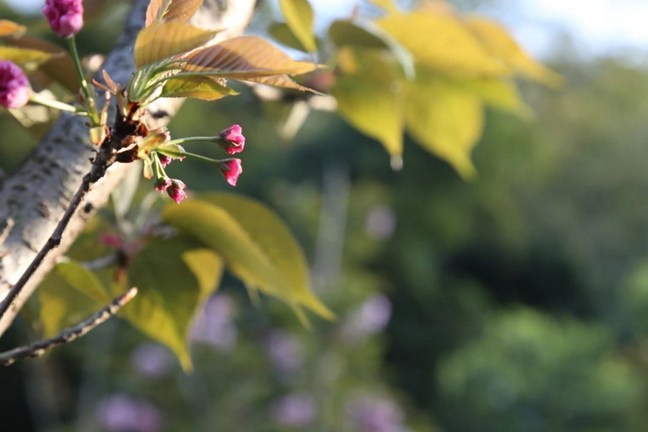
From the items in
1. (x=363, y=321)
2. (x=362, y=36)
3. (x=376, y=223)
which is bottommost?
(x=362, y=36)

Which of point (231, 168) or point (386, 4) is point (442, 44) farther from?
point (231, 168)

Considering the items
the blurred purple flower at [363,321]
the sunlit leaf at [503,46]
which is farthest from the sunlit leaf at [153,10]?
the blurred purple flower at [363,321]

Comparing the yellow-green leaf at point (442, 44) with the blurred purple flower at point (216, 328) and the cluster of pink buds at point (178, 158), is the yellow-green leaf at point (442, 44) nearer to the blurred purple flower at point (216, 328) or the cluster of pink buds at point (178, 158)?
the cluster of pink buds at point (178, 158)

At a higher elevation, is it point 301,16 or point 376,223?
point 376,223

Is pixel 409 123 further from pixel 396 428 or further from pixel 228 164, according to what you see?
pixel 396 428

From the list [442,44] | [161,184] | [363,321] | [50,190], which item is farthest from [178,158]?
[363,321]

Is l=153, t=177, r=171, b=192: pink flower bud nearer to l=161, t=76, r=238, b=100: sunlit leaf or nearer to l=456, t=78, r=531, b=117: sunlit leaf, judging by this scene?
l=161, t=76, r=238, b=100: sunlit leaf

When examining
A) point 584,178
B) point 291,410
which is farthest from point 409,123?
point 584,178
